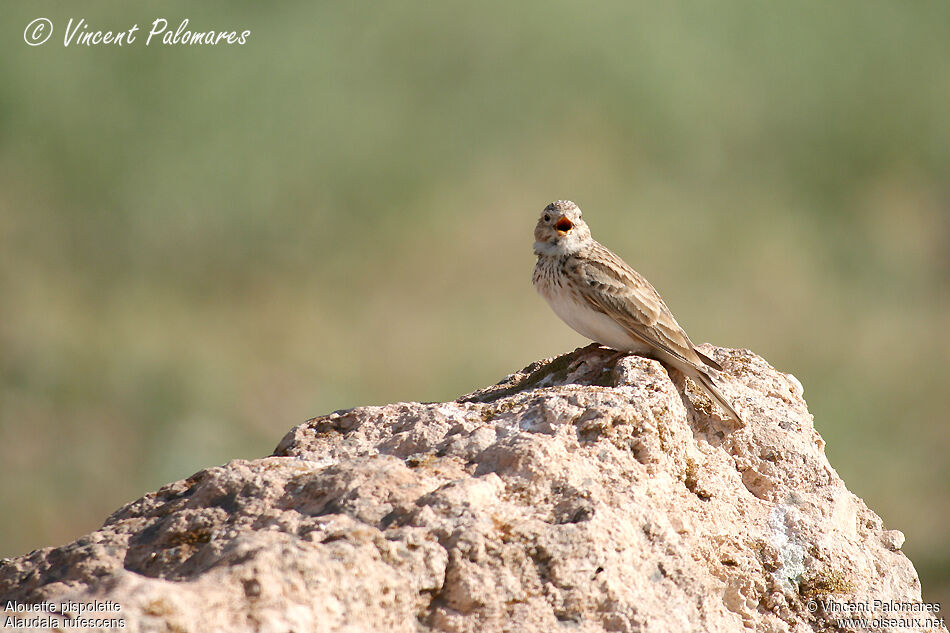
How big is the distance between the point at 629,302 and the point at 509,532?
2731 millimetres

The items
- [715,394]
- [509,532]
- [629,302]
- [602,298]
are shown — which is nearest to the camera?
[509,532]

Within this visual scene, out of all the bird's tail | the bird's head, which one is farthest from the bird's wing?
the bird's tail

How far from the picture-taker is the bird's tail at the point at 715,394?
17.2ft

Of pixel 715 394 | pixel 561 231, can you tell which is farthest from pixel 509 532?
pixel 561 231

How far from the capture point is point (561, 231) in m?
7.20

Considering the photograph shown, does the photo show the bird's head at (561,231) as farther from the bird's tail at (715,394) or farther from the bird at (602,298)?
the bird's tail at (715,394)

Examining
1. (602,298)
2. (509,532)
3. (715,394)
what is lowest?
(509,532)

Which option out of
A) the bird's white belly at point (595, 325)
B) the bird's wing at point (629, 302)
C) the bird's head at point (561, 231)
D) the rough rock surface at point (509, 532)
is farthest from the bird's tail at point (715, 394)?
the bird's head at point (561, 231)

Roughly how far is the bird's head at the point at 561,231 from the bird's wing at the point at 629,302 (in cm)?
20

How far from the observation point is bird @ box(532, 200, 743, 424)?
5.98m

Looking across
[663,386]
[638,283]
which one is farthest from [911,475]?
[663,386]

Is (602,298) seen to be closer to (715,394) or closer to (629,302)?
(629,302)

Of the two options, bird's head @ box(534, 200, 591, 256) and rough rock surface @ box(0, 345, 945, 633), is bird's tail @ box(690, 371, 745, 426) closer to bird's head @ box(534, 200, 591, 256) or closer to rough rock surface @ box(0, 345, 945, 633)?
rough rock surface @ box(0, 345, 945, 633)

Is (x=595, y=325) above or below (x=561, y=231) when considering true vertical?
below
